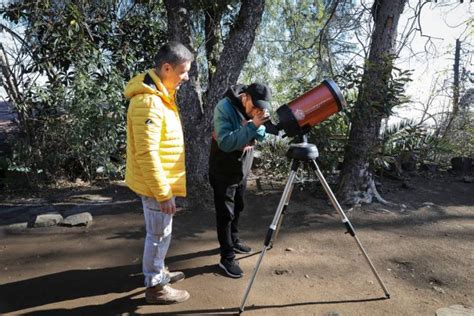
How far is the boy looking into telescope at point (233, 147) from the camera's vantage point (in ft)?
9.78

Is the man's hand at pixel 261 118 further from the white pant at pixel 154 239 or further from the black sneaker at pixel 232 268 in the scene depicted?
the black sneaker at pixel 232 268

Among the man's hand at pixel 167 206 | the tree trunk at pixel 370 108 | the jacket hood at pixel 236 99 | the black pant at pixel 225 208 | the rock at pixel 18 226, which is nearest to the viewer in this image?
the man's hand at pixel 167 206

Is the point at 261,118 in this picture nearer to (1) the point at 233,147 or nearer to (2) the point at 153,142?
(1) the point at 233,147

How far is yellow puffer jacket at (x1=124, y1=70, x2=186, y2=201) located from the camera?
259 centimetres

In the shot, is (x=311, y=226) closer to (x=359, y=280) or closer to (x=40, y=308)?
(x=359, y=280)

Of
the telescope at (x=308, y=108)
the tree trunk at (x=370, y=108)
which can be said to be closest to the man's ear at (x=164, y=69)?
the telescope at (x=308, y=108)

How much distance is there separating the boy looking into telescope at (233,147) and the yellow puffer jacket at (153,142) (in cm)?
40

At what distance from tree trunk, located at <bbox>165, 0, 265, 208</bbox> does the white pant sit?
2454 millimetres

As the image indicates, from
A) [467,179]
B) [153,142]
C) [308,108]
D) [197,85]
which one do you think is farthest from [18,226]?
[467,179]

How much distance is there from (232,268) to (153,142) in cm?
144

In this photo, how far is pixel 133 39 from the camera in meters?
7.20

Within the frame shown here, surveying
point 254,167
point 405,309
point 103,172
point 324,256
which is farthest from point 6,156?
point 405,309

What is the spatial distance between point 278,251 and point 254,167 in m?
3.68

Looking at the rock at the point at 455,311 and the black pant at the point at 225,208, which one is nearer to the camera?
the rock at the point at 455,311
